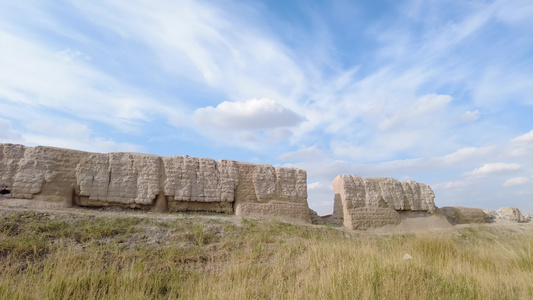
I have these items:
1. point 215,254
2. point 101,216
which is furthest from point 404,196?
point 101,216

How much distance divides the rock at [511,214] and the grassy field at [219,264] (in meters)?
13.8

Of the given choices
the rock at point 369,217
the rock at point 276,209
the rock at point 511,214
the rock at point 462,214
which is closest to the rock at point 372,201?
the rock at point 369,217

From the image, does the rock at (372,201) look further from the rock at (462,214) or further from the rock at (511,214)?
the rock at (511,214)

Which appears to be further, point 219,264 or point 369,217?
point 369,217

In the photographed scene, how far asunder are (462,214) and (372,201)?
6.28m

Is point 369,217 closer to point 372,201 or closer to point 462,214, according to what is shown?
point 372,201

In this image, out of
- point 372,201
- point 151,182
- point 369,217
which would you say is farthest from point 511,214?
point 151,182

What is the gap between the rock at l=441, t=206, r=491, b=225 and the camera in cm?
1756

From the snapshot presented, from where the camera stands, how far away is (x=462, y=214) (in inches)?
698

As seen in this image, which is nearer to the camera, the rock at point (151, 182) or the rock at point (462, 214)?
the rock at point (151, 182)

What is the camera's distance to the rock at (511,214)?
790 inches

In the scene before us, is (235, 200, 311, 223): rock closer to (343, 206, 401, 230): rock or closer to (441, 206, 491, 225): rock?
(343, 206, 401, 230): rock

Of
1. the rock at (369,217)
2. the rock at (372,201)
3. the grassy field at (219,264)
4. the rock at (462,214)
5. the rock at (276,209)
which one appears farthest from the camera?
the rock at (462,214)

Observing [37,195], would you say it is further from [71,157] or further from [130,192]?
[130,192]
